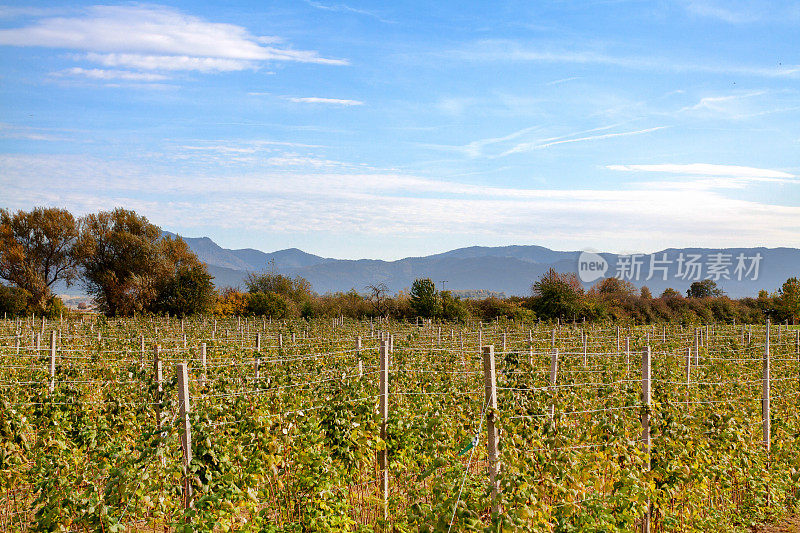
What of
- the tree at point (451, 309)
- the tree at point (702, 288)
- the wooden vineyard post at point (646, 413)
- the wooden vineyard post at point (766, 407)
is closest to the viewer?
the wooden vineyard post at point (646, 413)

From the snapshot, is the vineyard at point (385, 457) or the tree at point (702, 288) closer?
the vineyard at point (385, 457)

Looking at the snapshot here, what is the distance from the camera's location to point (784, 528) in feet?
25.1

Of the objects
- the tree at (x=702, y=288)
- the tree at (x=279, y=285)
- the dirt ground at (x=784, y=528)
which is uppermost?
the tree at (x=702, y=288)

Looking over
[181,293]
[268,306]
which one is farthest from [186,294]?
[268,306]

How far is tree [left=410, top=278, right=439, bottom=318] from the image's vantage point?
127 feet

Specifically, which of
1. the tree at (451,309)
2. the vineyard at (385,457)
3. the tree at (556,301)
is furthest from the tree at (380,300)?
the vineyard at (385,457)

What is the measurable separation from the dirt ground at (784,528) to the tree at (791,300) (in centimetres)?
4407

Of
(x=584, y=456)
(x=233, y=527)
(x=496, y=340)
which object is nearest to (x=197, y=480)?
(x=233, y=527)

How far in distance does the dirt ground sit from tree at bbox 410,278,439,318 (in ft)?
101

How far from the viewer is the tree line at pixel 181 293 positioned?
41.1 metres

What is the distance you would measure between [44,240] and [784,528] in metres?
56.3

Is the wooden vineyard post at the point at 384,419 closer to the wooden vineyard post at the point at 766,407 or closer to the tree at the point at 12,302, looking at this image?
the wooden vineyard post at the point at 766,407

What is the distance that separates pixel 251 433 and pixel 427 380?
496 cm

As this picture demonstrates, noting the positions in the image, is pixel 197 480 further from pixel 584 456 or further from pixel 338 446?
pixel 584 456
